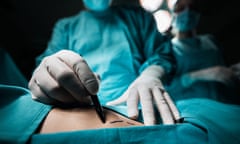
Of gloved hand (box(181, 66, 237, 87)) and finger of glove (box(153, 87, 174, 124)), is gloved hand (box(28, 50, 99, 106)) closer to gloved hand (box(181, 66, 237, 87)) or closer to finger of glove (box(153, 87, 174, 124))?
finger of glove (box(153, 87, 174, 124))

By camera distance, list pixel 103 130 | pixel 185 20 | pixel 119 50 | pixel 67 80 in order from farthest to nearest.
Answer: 1. pixel 185 20
2. pixel 119 50
3. pixel 67 80
4. pixel 103 130

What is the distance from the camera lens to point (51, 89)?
708 millimetres

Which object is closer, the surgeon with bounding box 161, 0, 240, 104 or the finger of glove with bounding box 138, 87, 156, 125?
the finger of glove with bounding box 138, 87, 156, 125

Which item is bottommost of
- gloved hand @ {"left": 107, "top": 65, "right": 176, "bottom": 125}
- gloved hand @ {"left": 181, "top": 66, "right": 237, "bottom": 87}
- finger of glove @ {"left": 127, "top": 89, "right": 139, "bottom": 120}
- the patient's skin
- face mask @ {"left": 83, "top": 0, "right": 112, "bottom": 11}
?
gloved hand @ {"left": 181, "top": 66, "right": 237, "bottom": 87}

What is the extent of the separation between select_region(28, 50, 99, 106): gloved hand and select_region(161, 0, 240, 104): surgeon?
3.14ft

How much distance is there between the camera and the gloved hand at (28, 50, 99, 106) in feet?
2.28

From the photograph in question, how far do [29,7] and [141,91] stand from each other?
119 cm

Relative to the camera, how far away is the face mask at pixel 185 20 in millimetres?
1899

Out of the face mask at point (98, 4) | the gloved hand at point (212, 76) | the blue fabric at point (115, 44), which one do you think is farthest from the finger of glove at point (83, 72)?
the gloved hand at point (212, 76)

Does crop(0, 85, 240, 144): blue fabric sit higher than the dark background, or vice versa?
the dark background

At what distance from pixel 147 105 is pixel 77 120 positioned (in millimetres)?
263

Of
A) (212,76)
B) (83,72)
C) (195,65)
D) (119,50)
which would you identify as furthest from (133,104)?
(195,65)

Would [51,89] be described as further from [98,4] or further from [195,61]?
[195,61]

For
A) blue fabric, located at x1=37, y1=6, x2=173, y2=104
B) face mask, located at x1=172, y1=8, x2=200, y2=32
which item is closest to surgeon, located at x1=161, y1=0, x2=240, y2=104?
face mask, located at x1=172, y1=8, x2=200, y2=32
